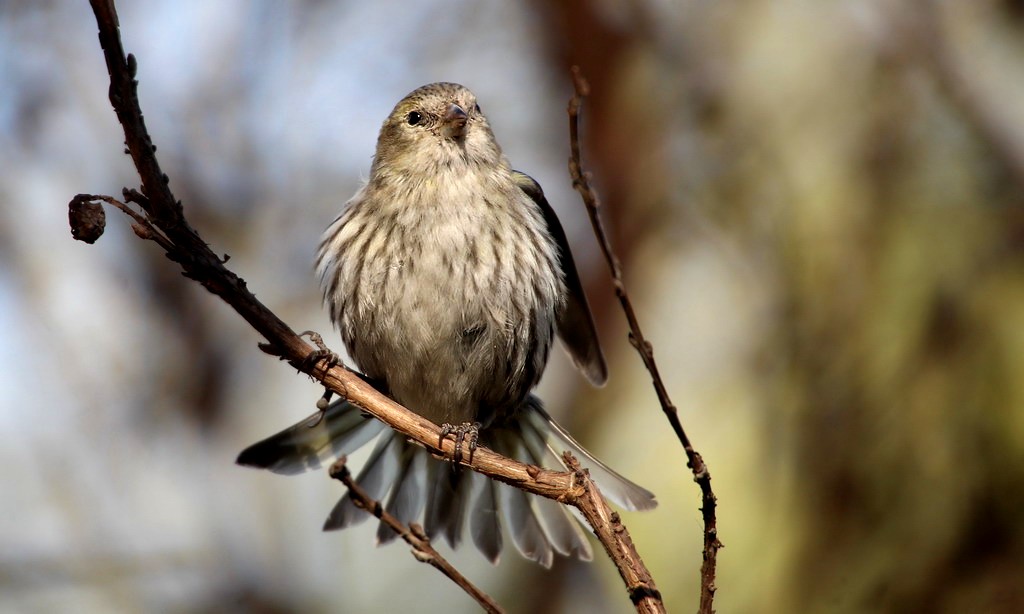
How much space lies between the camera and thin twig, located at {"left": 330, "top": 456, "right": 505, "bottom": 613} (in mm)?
2549

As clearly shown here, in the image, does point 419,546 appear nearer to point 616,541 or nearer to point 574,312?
point 616,541

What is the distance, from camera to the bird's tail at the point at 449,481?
416 centimetres

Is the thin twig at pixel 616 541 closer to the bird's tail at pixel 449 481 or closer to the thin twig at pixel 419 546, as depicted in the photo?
the thin twig at pixel 419 546

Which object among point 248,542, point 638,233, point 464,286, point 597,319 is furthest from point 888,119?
point 248,542

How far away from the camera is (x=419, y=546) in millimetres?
2744

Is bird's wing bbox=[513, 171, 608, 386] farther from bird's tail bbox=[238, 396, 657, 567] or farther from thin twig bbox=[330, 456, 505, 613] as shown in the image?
thin twig bbox=[330, 456, 505, 613]

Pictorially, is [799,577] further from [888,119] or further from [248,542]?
[248,542]

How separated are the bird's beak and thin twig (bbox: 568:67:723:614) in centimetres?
219

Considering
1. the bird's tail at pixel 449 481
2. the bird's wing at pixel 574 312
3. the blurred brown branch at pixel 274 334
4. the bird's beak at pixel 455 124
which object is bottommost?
the blurred brown branch at pixel 274 334

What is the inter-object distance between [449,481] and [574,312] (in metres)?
1.02

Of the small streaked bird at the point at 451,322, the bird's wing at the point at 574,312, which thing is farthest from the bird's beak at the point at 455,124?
the bird's wing at the point at 574,312

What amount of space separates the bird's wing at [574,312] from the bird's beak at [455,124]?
0.35m

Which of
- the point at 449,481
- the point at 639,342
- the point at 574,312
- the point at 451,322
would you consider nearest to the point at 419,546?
the point at 639,342

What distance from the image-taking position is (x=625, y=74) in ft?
25.0
